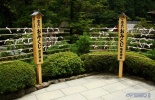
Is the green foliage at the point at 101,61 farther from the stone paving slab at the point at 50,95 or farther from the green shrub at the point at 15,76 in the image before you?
the green shrub at the point at 15,76

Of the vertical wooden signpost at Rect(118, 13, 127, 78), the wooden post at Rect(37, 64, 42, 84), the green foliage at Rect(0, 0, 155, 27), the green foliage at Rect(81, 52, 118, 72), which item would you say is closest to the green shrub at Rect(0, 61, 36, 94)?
the wooden post at Rect(37, 64, 42, 84)

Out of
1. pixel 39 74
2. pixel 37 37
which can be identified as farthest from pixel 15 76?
pixel 37 37

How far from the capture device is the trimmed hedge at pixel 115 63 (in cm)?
518

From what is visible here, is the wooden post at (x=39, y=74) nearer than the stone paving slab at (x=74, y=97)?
No

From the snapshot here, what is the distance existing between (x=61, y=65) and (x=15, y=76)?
55.2 inches

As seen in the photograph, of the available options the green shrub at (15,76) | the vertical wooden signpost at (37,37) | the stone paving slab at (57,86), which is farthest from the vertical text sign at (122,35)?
the green shrub at (15,76)

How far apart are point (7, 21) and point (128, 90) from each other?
1154 centimetres

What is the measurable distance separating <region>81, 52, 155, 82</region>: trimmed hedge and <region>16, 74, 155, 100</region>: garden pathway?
0.96 feet

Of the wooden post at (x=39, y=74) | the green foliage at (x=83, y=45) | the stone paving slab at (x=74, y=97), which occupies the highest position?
the green foliage at (x=83, y=45)

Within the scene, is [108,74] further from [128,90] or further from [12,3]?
[12,3]

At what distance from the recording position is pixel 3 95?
4.04 metres

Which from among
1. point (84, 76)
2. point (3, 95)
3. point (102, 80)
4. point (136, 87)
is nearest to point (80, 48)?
point (84, 76)

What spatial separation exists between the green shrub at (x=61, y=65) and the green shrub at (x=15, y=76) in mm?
588

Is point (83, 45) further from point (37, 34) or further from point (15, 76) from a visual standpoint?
point (15, 76)
